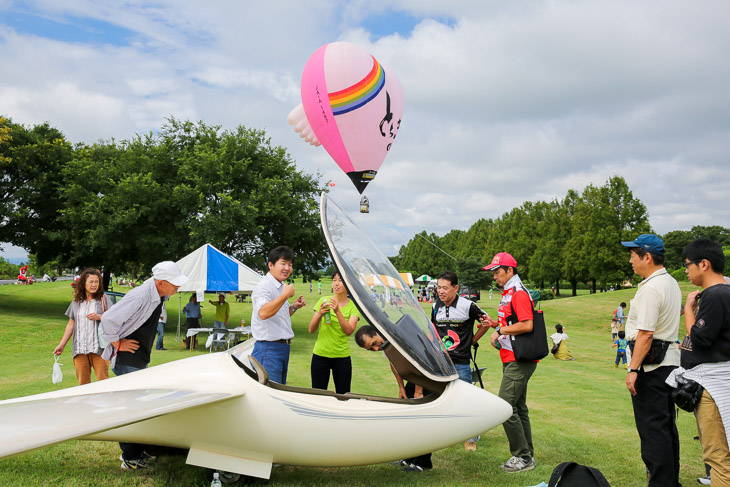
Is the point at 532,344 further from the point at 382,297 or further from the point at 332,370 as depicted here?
the point at 332,370

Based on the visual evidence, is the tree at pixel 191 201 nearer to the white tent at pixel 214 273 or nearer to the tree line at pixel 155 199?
the tree line at pixel 155 199

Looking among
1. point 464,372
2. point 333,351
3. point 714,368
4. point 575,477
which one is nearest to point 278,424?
point 333,351

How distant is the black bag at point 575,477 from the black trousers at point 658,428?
0.88 metres

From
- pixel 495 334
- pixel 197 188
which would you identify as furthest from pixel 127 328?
pixel 197 188

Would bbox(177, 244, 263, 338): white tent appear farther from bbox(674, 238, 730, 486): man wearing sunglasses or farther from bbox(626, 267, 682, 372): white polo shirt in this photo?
bbox(674, 238, 730, 486): man wearing sunglasses

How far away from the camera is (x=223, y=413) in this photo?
3871mm

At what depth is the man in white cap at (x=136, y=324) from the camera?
4.59 meters

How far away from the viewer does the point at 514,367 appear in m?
5.13

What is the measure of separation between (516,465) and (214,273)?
42.1 ft

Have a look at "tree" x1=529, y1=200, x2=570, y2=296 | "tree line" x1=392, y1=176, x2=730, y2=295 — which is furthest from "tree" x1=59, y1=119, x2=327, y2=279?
"tree" x1=529, y1=200, x2=570, y2=296

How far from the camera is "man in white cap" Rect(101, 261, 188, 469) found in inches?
181

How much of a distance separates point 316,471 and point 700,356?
3.57m

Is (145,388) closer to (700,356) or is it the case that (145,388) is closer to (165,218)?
(700,356)

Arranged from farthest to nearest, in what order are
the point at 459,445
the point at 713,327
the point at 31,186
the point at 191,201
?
the point at 31,186, the point at 191,201, the point at 459,445, the point at 713,327
